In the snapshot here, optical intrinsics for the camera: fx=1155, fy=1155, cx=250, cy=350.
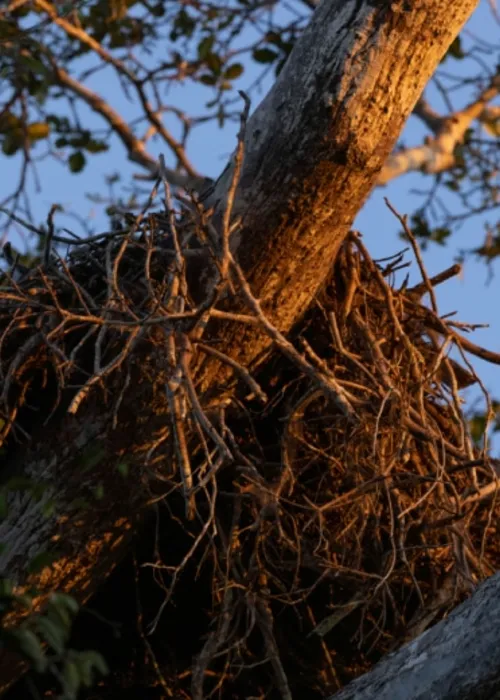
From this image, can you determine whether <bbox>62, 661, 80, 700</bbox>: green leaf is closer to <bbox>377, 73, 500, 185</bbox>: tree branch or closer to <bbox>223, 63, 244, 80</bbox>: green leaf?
<bbox>223, 63, 244, 80</bbox>: green leaf

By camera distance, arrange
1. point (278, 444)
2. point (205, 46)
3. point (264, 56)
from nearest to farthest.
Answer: point (278, 444) → point (264, 56) → point (205, 46)

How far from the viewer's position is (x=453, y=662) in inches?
63.3

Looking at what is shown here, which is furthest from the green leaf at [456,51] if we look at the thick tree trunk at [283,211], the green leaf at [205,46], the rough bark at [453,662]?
the rough bark at [453,662]

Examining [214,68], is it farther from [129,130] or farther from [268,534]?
[268,534]

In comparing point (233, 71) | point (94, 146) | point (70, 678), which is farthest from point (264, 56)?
point (70, 678)

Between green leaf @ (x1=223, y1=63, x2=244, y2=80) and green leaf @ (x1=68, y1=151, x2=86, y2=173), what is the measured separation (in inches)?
25.9

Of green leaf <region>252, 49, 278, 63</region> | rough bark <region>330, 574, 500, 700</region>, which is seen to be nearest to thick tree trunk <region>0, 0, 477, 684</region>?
rough bark <region>330, 574, 500, 700</region>

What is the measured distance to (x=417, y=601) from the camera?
260 centimetres

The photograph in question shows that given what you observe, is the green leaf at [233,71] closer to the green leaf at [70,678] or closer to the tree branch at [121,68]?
the tree branch at [121,68]

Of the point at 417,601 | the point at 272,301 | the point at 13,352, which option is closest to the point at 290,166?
the point at 272,301

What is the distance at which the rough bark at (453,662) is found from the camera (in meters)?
1.57

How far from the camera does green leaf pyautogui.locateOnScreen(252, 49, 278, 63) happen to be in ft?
13.5

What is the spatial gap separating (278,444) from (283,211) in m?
0.55

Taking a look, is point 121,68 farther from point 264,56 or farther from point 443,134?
point 443,134
